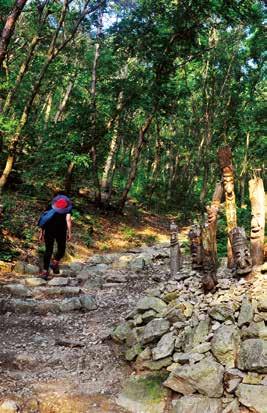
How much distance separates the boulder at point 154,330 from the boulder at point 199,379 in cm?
95

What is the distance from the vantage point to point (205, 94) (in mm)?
24219

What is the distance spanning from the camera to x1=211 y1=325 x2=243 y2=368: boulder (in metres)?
5.13

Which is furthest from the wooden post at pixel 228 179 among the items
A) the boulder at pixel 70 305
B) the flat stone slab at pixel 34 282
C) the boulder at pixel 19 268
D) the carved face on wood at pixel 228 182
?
the boulder at pixel 19 268

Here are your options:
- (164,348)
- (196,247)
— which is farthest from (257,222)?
(164,348)

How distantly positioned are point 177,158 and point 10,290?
24.1 metres

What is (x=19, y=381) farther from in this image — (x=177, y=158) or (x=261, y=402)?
(x=177, y=158)

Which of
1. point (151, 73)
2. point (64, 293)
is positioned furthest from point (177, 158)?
point (64, 293)

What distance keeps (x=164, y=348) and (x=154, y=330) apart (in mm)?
434

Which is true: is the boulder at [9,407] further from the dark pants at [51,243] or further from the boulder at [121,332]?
the dark pants at [51,243]

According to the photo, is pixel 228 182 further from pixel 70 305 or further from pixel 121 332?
pixel 70 305

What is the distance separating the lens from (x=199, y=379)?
4879 mm

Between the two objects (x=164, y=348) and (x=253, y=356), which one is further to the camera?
(x=164, y=348)

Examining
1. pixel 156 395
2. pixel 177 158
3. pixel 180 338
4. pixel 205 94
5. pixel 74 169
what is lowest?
pixel 156 395

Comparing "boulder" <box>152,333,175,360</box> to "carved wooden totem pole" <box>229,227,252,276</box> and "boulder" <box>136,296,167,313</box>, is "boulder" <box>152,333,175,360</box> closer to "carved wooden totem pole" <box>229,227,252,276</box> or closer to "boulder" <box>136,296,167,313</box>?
"boulder" <box>136,296,167,313</box>
